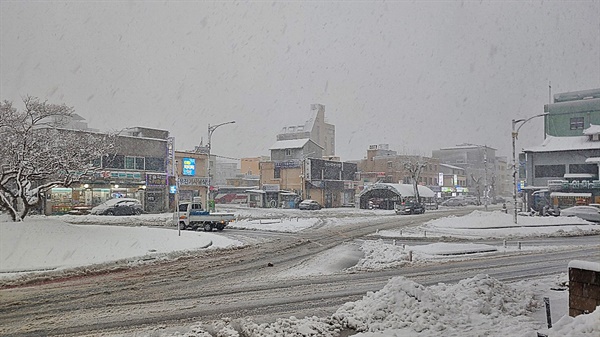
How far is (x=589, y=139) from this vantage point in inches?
2045

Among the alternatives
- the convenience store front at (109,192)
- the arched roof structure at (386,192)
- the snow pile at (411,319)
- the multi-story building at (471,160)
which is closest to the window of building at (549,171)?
the arched roof structure at (386,192)

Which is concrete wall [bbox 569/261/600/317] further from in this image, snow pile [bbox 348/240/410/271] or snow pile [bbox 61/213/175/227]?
snow pile [bbox 61/213/175/227]

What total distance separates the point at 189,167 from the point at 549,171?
1704 inches

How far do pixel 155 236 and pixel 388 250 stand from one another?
37.8 feet

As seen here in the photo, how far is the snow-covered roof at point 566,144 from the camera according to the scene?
51.0 meters

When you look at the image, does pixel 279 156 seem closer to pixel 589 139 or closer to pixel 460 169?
pixel 589 139

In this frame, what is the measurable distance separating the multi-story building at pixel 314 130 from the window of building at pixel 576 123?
49.9 meters

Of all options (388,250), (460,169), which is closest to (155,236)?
(388,250)

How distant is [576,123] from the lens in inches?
2186

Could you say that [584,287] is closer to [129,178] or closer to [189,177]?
[129,178]

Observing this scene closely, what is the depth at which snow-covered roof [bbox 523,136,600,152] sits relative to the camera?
51.0 metres

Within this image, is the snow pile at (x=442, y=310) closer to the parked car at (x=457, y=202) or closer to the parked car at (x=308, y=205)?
the parked car at (x=308, y=205)

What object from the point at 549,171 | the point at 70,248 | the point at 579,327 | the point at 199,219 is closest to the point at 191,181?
the point at 199,219

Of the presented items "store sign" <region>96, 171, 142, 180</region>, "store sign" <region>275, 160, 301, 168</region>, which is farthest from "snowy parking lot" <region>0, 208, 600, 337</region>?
"store sign" <region>275, 160, 301, 168</region>
